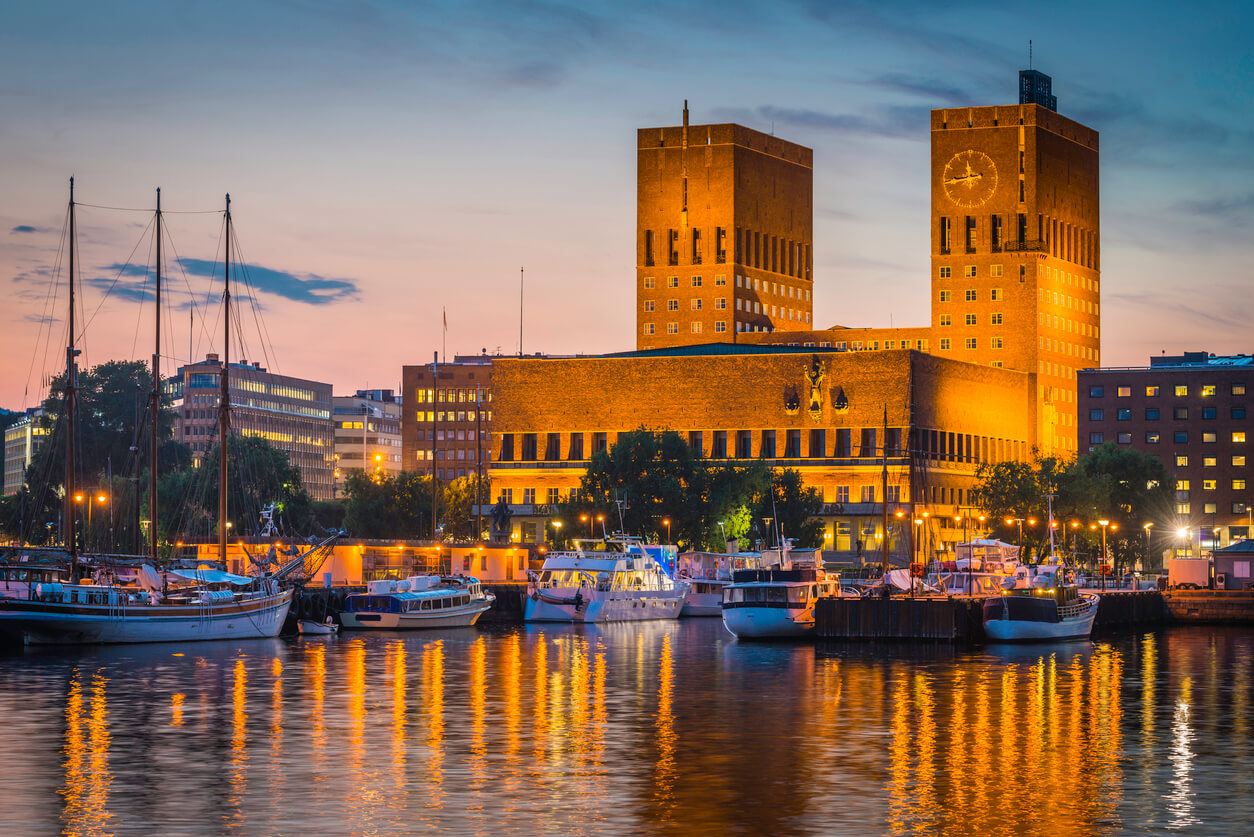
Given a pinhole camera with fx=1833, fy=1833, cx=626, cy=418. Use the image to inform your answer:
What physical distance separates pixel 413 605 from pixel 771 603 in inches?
979

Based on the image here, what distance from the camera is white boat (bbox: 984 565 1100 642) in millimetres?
106062

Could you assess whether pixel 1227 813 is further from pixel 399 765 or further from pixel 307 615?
pixel 307 615

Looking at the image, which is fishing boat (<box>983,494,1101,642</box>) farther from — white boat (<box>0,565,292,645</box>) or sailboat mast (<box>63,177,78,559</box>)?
sailboat mast (<box>63,177,78,559</box>)

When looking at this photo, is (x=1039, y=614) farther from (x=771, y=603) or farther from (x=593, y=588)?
(x=593, y=588)

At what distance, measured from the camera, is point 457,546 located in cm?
16875

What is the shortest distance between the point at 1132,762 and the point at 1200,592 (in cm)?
9705

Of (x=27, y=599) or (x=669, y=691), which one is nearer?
(x=669, y=691)

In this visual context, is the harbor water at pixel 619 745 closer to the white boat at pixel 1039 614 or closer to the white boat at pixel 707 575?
the white boat at pixel 1039 614

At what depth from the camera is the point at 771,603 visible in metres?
110

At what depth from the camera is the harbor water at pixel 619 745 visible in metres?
39.9

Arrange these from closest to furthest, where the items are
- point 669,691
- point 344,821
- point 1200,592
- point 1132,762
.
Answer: point 344,821 → point 1132,762 → point 669,691 → point 1200,592

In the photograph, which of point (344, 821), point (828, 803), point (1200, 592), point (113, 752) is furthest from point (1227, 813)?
point (1200, 592)

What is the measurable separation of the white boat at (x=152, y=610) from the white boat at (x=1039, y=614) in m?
41.8

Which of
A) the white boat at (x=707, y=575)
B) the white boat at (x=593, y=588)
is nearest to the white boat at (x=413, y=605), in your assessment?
the white boat at (x=593, y=588)
